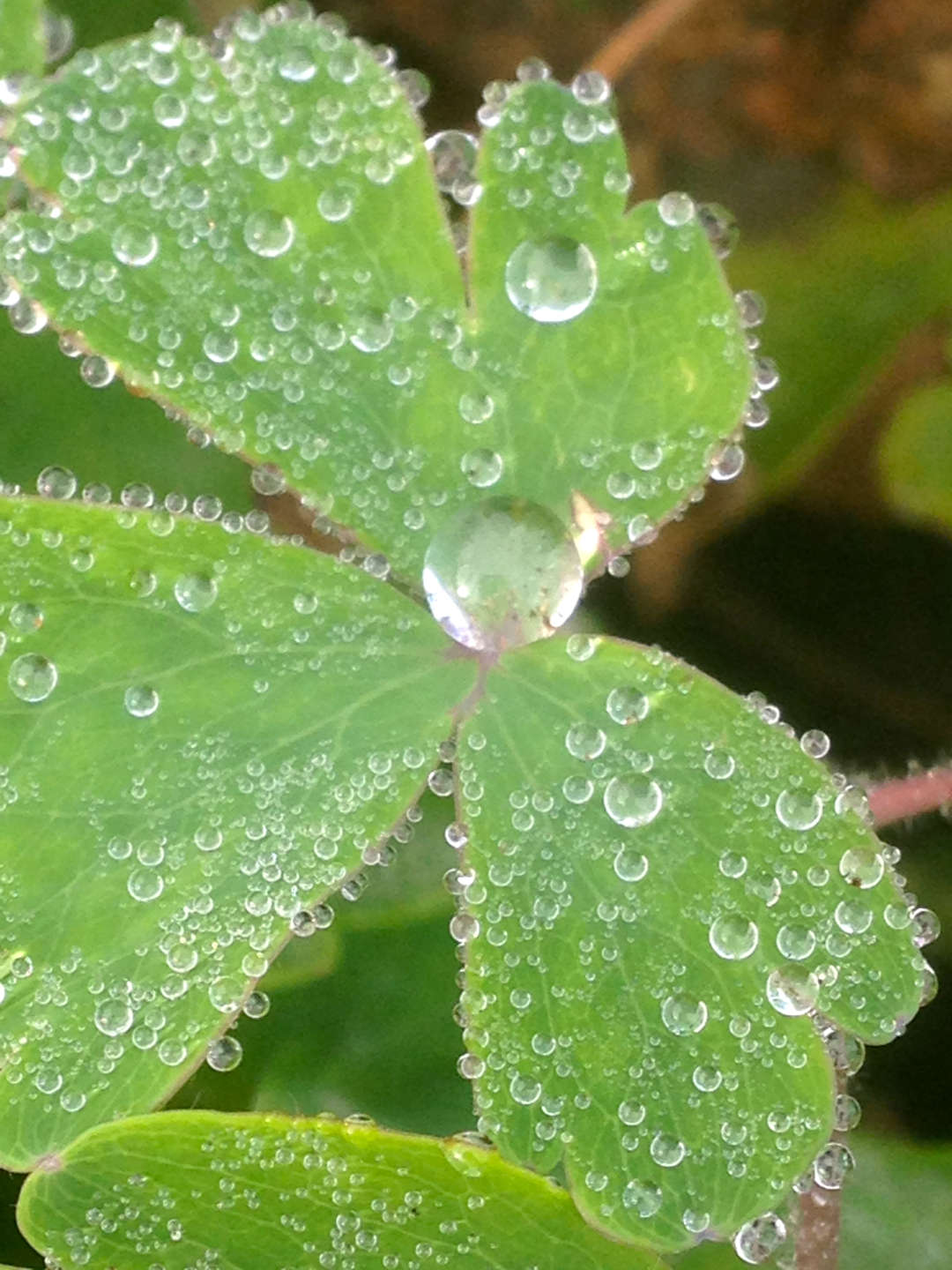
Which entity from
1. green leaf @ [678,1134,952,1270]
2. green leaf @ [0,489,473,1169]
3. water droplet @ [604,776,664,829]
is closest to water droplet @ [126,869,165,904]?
green leaf @ [0,489,473,1169]

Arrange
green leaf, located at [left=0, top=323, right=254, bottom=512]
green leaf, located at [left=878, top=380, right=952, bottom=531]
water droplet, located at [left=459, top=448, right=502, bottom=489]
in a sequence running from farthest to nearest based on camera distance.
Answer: green leaf, located at [left=878, top=380, right=952, bottom=531], green leaf, located at [left=0, top=323, right=254, bottom=512], water droplet, located at [left=459, top=448, right=502, bottom=489]

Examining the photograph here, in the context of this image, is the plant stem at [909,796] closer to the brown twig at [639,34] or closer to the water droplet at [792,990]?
the water droplet at [792,990]

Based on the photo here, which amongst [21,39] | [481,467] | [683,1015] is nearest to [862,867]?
[683,1015]

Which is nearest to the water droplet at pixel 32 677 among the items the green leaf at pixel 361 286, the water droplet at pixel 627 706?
the green leaf at pixel 361 286

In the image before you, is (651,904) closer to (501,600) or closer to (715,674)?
(501,600)

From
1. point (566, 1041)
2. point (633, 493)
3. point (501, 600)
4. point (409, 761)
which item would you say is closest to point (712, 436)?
point (633, 493)

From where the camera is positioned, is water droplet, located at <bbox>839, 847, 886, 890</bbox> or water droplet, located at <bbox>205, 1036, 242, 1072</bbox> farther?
water droplet, located at <bbox>205, 1036, 242, 1072</bbox>

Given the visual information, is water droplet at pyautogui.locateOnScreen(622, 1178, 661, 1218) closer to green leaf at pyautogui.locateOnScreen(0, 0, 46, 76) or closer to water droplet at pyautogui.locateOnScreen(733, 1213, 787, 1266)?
water droplet at pyautogui.locateOnScreen(733, 1213, 787, 1266)

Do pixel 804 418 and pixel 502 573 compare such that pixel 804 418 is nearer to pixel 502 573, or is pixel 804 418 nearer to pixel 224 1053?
pixel 502 573
